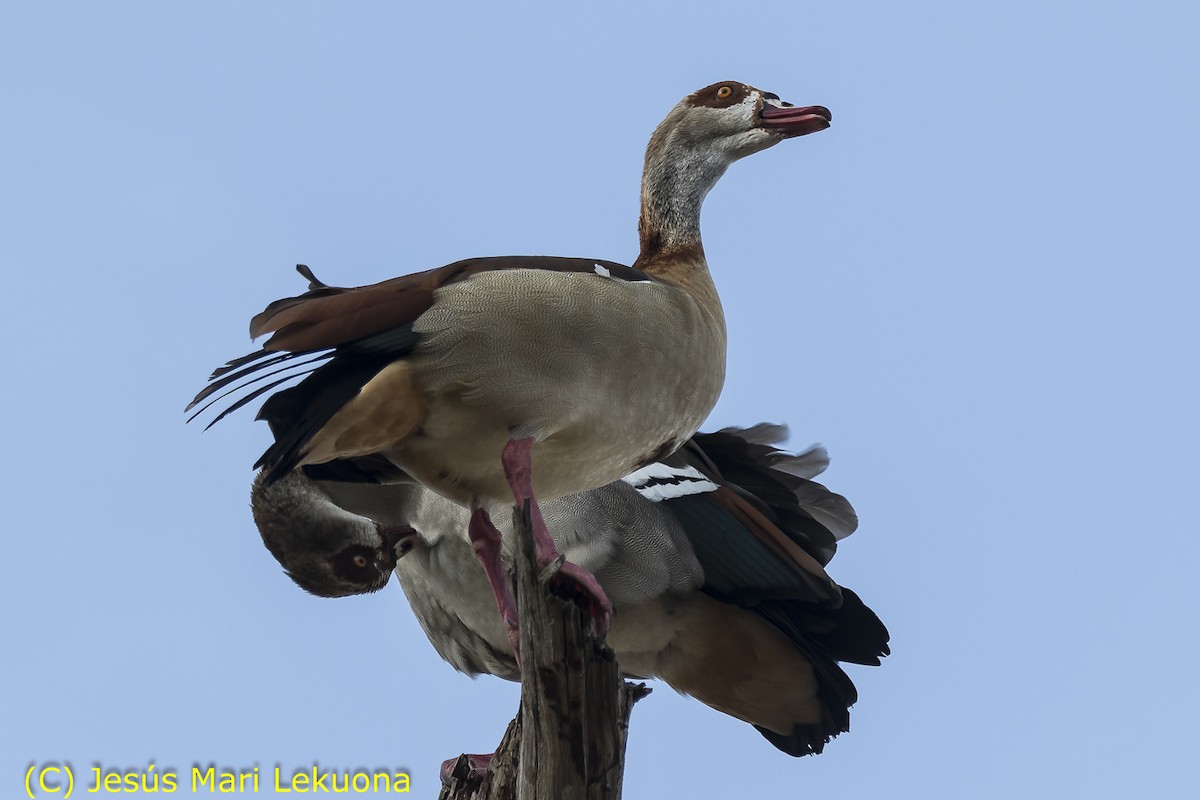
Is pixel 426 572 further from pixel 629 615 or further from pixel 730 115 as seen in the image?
pixel 730 115

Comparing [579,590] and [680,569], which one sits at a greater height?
[680,569]

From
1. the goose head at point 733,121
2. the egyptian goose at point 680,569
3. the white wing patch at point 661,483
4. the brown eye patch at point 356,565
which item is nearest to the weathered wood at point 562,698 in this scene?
the brown eye patch at point 356,565

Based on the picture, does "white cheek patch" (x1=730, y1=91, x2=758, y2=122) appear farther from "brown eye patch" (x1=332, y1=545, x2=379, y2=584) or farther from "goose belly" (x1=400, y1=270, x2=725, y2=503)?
"brown eye patch" (x1=332, y1=545, x2=379, y2=584)

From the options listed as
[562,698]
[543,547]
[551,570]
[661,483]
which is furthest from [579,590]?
[661,483]

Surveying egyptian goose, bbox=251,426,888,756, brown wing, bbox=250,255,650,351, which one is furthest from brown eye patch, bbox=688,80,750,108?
brown wing, bbox=250,255,650,351

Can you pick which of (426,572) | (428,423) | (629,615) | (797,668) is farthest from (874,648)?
(428,423)

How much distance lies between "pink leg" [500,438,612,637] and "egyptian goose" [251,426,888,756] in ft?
4.89

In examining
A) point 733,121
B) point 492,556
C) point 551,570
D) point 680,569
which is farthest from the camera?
point 680,569

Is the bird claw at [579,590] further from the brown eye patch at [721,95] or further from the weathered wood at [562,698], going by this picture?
the brown eye patch at [721,95]

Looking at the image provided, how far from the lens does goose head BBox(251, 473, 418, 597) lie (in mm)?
5887

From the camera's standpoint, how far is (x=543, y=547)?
13.9 feet

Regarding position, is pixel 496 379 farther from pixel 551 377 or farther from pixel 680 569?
pixel 680 569

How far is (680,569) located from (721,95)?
1923 mm

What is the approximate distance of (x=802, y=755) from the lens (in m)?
6.69
